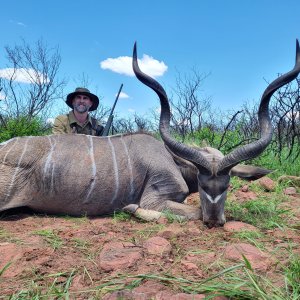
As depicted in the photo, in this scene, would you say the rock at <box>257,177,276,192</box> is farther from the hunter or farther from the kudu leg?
the hunter

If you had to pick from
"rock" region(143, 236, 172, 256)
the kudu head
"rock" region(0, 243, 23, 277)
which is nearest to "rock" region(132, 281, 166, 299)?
"rock" region(143, 236, 172, 256)

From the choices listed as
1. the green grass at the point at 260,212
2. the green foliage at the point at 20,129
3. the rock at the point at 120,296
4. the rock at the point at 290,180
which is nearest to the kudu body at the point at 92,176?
the green grass at the point at 260,212

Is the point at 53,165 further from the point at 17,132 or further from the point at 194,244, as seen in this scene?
the point at 17,132

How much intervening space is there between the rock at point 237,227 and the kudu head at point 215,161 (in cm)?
10

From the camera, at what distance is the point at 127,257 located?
1.75 m

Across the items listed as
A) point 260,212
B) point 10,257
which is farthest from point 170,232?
point 260,212

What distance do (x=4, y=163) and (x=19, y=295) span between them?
1736mm

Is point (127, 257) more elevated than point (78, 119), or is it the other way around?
point (78, 119)

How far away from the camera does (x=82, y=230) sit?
2.39 metres

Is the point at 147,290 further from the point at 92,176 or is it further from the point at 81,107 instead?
the point at 81,107

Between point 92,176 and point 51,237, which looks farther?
point 92,176

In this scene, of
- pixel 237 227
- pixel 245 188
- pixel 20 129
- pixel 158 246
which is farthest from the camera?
pixel 20 129

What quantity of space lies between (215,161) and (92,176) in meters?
0.97

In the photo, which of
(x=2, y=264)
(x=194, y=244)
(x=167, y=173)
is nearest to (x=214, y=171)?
(x=167, y=173)
